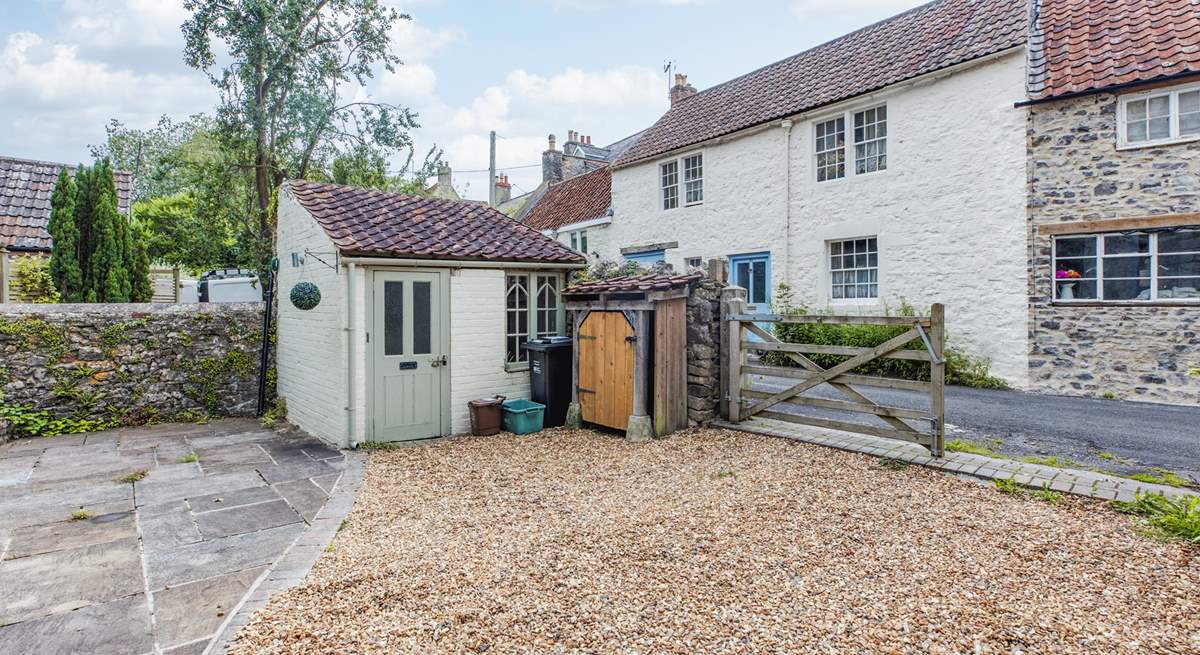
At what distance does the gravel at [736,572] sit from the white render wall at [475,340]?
2282 mm

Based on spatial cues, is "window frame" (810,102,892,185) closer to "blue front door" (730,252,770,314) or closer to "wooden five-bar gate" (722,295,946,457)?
"blue front door" (730,252,770,314)

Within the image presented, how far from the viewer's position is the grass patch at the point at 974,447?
20.3 feet

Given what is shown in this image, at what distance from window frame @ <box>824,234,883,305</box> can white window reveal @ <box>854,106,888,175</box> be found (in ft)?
4.74

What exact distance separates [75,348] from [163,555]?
6.30m

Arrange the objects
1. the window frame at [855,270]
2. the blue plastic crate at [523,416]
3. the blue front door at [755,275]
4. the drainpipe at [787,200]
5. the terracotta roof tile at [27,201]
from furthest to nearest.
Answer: the blue front door at [755,275] < the drainpipe at [787,200] < the window frame at [855,270] < the terracotta roof tile at [27,201] < the blue plastic crate at [523,416]

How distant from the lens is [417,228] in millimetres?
8234

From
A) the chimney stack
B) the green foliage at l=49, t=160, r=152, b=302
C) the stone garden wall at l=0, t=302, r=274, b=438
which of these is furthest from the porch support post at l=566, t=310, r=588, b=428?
the chimney stack

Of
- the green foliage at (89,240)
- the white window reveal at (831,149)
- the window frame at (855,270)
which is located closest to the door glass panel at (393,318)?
the green foliage at (89,240)

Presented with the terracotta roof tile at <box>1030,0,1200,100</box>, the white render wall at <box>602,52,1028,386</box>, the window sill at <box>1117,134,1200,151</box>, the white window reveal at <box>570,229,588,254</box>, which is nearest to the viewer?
the window sill at <box>1117,134,1200,151</box>

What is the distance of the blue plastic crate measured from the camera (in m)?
7.93

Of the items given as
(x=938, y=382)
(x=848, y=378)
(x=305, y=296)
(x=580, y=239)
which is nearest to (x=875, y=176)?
(x=848, y=378)

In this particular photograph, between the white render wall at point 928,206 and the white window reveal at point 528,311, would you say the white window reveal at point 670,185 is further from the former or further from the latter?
the white window reveal at point 528,311

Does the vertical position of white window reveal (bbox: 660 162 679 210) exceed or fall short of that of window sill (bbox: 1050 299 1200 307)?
it exceeds it

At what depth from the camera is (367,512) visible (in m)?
5.03
